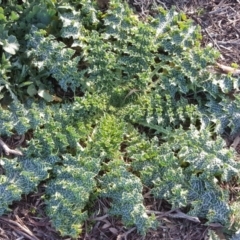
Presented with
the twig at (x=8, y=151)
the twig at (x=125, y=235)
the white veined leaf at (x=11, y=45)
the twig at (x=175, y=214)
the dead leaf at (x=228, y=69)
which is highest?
the white veined leaf at (x=11, y=45)

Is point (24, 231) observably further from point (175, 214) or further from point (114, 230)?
point (175, 214)

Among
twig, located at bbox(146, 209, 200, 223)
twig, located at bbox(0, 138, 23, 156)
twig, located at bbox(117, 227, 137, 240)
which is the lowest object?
twig, located at bbox(117, 227, 137, 240)

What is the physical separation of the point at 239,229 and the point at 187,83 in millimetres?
997

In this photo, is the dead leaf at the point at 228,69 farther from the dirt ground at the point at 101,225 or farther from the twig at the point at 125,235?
the twig at the point at 125,235

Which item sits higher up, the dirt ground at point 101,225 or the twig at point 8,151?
the twig at point 8,151

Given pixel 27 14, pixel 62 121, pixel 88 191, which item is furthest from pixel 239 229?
pixel 27 14

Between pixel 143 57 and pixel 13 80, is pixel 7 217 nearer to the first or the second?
pixel 13 80

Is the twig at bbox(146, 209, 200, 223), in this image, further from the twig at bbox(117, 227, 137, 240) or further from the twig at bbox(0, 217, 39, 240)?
the twig at bbox(0, 217, 39, 240)

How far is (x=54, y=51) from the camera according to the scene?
348 centimetres

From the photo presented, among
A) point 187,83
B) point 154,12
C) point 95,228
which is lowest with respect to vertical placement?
point 95,228

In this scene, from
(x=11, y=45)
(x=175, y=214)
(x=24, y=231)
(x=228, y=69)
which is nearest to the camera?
(x=24, y=231)

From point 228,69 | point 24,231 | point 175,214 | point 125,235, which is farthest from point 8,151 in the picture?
point 228,69

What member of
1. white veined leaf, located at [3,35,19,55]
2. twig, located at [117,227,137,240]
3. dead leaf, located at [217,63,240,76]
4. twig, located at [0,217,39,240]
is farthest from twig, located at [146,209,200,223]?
white veined leaf, located at [3,35,19,55]

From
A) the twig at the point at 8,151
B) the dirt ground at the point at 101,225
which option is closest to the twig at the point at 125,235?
the dirt ground at the point at 101,225
